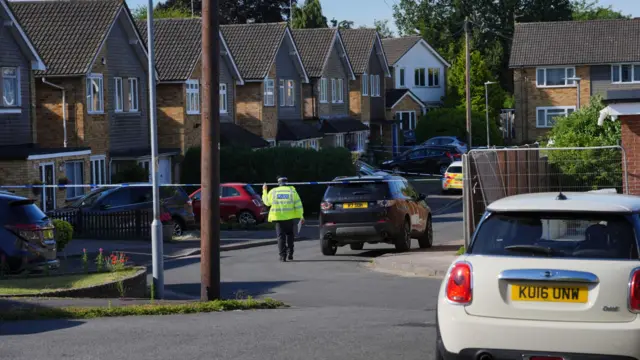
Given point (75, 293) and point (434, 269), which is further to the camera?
point (434, 269)

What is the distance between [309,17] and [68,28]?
53858 mm

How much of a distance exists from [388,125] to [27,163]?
4460 centimetres

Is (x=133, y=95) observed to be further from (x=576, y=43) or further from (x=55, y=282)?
(x=576, y=43)

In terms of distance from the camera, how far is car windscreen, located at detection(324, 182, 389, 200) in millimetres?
24156

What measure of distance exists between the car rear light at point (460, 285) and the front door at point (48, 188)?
1020 inches

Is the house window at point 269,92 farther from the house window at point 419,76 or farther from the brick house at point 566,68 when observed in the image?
the house window at point 419,76

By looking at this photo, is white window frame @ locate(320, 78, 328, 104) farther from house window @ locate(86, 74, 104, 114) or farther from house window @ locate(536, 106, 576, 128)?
house window @ locate(86, 74, 104, 114)

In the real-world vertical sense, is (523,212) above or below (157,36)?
below

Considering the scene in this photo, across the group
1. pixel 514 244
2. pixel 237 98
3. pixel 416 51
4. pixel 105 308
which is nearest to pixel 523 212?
pixel 514 244

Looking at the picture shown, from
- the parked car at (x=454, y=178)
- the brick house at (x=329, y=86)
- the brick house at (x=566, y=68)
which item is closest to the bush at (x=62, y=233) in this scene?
the parked car at (x=454, y=178)

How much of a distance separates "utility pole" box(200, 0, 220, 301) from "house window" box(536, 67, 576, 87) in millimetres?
61105

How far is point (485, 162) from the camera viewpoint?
20.9 metres

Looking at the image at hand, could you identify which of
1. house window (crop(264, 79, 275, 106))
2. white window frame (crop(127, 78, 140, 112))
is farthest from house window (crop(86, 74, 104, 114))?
house window (crop(264, 79, 275, 106))

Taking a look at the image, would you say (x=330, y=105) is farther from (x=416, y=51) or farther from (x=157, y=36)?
(x=416, y=51)
